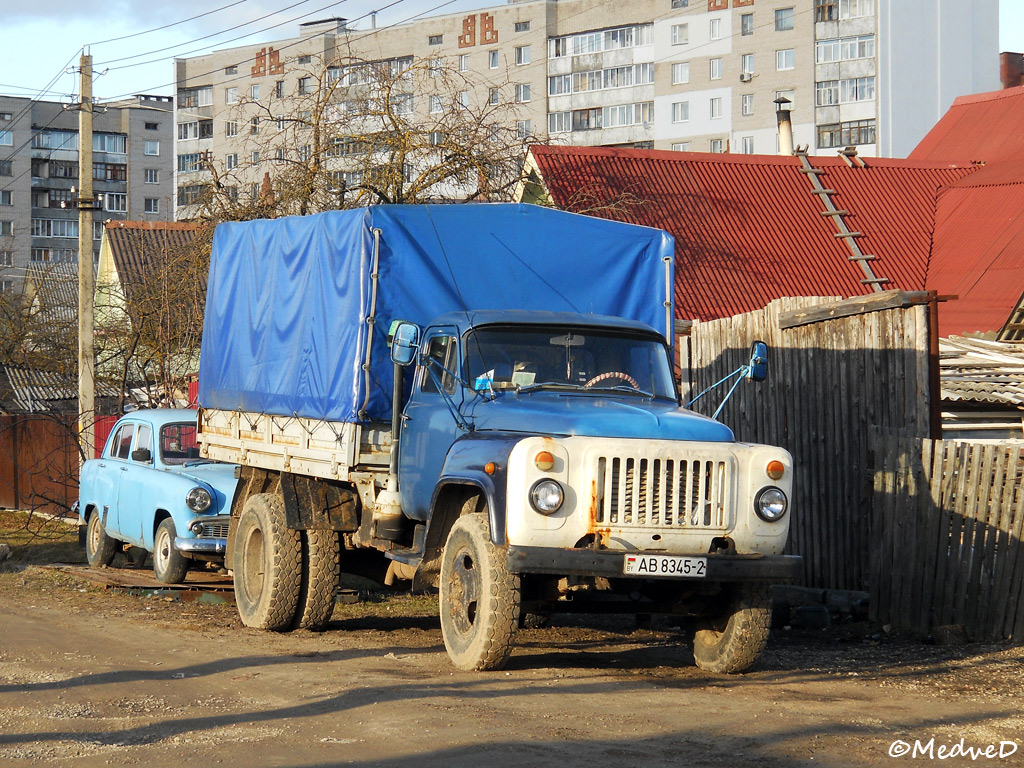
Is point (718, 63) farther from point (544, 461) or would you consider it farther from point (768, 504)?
point (544, 461)

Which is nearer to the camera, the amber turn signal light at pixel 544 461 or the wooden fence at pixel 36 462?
the amber turn signal light at pixel 544 461

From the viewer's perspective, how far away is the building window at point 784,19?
234 feet

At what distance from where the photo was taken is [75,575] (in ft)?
46.4

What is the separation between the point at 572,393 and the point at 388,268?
6.11 feet

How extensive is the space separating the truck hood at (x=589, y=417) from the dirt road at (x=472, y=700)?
1.53 metres

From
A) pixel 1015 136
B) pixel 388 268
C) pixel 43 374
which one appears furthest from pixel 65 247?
pixel 388 268

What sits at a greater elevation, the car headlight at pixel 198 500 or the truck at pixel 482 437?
the truck at pixel 482 437

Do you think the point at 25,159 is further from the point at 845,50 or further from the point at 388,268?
the point at 388,268

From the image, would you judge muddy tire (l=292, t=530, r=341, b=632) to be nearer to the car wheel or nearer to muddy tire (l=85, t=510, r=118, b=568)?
the car wheel

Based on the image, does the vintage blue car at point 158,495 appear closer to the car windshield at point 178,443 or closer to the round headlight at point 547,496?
the car windshield at point 178,443

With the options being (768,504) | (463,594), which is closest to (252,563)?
(463,594)

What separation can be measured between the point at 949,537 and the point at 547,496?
13.5 feet

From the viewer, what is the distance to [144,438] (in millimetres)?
14391

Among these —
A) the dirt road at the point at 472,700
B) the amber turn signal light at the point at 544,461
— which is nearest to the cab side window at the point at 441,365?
the amber turn signal light at the point at 544,461
